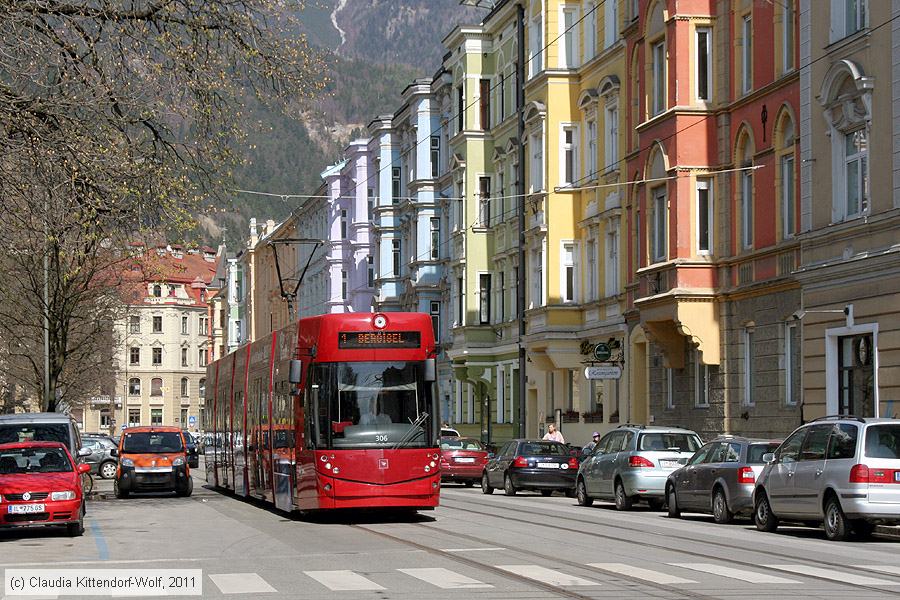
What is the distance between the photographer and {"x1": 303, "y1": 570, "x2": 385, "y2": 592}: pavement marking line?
1432 cm

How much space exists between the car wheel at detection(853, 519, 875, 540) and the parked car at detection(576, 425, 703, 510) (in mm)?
7036

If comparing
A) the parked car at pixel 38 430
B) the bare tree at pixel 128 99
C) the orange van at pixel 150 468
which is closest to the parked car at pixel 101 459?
the orange van at pixel 150 468

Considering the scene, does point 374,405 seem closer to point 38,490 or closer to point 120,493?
point 38,490

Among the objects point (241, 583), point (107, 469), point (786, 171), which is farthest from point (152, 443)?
point (241, 583)

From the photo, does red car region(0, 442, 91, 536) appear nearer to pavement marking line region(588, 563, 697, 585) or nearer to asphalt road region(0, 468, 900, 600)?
asphalt road region(0, 468, 900, 600)

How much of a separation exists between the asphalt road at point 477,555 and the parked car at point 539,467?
27.4 feet

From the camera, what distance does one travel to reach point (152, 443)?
38562 mm

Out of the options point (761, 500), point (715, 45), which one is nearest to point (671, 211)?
point (715, 45)

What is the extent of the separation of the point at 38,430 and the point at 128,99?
8.99 metres

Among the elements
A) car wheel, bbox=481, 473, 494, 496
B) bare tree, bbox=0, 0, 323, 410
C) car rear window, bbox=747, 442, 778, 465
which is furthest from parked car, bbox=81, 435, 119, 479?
car rear window, bbox=747, 442, 778, 465

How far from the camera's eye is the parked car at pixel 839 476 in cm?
2045

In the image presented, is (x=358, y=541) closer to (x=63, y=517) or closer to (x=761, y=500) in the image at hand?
(x=63, y=517)

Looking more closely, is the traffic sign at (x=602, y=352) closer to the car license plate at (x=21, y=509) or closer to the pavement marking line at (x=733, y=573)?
the car license plate at (x=21, y=509)

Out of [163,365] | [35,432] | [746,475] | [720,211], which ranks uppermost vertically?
[720,211]
